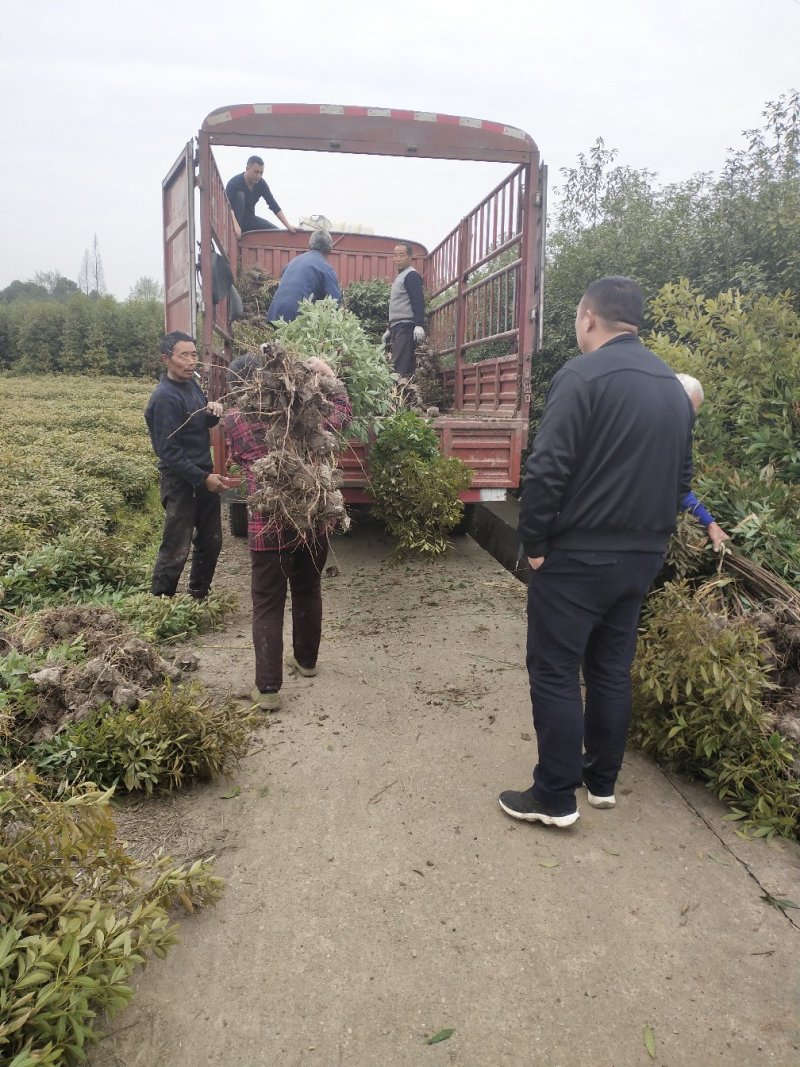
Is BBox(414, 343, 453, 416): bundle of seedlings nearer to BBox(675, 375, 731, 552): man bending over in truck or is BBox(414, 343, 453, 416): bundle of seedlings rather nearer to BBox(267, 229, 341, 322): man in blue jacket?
BBox(267, 229, 341, 322): man in blue jacket

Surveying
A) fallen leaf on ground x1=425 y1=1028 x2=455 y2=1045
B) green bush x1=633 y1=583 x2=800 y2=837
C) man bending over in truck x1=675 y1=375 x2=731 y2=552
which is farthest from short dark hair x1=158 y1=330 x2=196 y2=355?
fallen leaf on ground x1=425 y1=1028 x2=455 y2=1045

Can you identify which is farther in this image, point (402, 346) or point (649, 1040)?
point (402, 346)

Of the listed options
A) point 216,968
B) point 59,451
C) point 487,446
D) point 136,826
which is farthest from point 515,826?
point 59,451

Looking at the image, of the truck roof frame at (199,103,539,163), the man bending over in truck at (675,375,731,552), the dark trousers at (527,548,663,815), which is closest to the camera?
the dark trousers at (527,548,663,815)

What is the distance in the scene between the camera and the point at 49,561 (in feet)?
16.0

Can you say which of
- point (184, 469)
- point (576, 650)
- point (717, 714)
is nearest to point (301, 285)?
point (184, 469)

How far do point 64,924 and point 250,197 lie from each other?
7.74 meters

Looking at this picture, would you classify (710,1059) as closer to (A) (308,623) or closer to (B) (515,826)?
(B) (515,826)

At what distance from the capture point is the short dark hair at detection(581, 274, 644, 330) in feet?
8.55

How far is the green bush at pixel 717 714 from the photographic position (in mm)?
2711

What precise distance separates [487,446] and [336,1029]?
4265mm

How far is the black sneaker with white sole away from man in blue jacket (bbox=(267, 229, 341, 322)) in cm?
412

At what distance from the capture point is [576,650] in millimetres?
2627

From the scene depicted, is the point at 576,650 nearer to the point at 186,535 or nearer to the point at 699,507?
the point at 699,507
